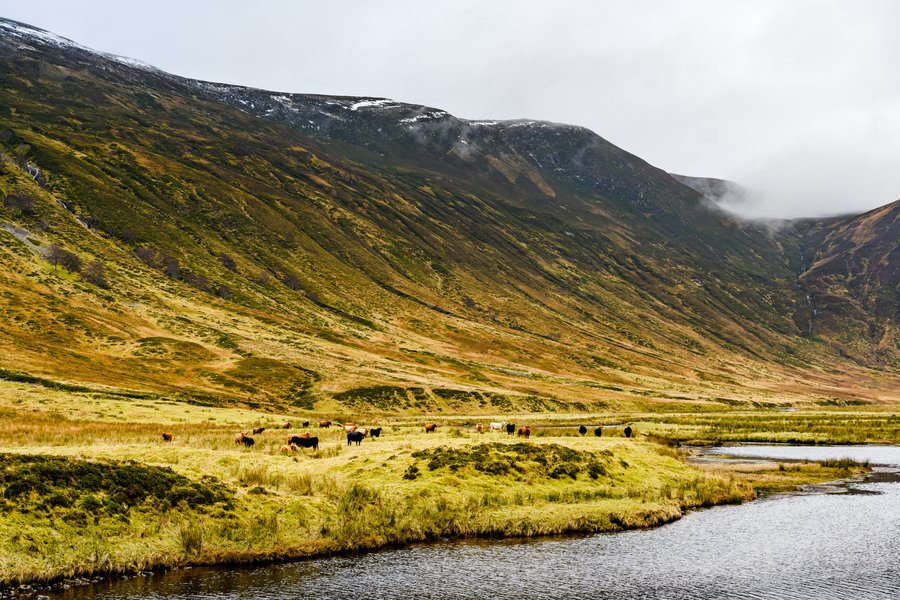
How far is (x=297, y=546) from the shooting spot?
2827cm

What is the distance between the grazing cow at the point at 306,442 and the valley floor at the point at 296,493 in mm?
1599

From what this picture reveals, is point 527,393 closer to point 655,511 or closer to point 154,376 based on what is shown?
point 154,376

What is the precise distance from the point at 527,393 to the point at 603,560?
384ft

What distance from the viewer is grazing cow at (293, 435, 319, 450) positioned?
4759cm

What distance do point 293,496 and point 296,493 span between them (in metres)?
0.72

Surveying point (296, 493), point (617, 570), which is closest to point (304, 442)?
point (296, 493)

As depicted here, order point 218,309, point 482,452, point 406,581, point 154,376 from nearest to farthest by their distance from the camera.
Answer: point 406,581, point 482,452, point 154,376, point 218,309

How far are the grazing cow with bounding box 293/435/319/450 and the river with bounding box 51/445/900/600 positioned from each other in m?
19.6

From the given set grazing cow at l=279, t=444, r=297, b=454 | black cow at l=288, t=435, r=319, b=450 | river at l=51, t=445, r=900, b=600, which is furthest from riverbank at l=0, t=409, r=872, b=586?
river at l=51, t=445, r=900, b=600

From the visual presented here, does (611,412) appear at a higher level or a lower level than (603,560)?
lower

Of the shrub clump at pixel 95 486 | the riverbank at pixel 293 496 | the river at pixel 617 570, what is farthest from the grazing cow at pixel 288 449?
the river at pixel 617 570

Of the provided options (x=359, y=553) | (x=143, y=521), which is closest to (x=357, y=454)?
(x=359, y=553)

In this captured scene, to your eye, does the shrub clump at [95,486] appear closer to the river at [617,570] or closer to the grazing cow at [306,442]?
the river at [617,570]

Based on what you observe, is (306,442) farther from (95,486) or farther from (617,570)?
(617,570)
